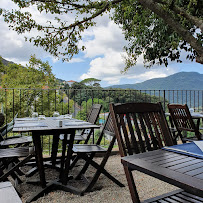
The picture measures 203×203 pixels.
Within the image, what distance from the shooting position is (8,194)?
0.79 meters

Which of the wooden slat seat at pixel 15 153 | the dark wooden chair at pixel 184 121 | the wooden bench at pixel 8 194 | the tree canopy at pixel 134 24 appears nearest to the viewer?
the wooden bench at pixel 8 194

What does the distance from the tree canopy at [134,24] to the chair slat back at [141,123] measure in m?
5.01

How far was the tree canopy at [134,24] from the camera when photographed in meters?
6.10

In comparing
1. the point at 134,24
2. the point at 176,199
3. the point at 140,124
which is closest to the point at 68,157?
the point at 140,124

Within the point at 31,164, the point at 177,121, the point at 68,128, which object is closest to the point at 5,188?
the point at 68,128

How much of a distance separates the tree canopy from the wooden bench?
5961mm

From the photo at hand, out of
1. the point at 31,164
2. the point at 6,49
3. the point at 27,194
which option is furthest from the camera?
the point at 6,49

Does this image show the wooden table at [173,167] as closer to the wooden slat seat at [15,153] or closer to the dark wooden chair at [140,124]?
the dark wooden chair at [140,124]

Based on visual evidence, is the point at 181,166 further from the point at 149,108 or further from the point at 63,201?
the point at 63,201

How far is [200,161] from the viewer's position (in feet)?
3.59

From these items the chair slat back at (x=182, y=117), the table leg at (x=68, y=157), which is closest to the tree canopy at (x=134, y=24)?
the chair slat back at (x=182, y=117)

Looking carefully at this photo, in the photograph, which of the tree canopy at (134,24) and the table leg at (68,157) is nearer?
the table leg at (68,157)

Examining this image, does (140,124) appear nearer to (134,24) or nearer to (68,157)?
(68,157)

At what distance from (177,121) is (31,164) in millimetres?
2486
